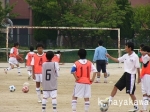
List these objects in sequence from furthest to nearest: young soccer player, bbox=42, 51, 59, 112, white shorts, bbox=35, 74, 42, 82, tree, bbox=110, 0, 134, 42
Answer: tree, bbox=110, 0, 134, 42 → white shorts, bbox=35, 74, 42, 82 → young soccer player, bbox=42, 51, 59, 112

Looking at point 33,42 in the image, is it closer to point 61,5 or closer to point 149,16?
point 61,5

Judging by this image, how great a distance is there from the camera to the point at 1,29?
44.1m

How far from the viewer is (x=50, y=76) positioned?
12672mm

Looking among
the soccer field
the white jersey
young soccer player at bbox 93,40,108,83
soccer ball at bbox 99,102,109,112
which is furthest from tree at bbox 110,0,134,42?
the white jersey

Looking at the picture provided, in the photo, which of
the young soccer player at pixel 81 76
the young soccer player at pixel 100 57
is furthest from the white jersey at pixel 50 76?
the young soccer player at pixel 100 57

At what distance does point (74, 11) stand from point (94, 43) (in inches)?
141

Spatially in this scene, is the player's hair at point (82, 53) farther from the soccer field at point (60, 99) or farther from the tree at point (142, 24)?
the tree at point (142, 24)

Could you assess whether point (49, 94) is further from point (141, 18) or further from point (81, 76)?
point (141, 18)

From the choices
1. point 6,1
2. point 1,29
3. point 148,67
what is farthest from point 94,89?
point 6,1

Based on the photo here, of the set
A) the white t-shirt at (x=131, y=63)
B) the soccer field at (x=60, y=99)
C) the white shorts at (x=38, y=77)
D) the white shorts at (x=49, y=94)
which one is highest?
the white t-shirt at (x=131, y=63)

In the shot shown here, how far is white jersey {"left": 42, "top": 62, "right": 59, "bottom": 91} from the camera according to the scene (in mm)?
12617

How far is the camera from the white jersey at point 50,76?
12617 mm

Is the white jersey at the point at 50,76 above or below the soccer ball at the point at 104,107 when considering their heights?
above

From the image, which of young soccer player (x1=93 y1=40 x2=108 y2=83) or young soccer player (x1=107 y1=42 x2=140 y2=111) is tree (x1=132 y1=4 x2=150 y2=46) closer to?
young soccer player (x1=93 y1=40 x2=108 y2=83)
